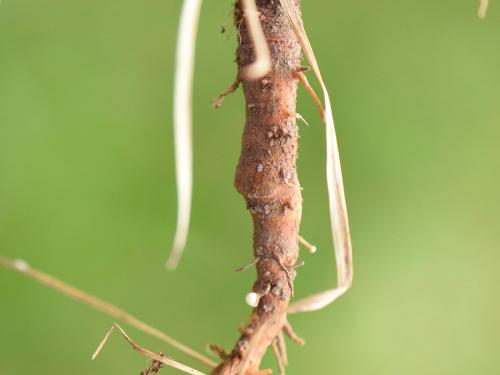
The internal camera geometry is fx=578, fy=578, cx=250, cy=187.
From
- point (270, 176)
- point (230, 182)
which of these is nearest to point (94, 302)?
point (270, 176)

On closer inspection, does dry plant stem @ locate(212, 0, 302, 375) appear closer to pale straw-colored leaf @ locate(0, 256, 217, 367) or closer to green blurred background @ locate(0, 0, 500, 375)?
pale straw-colored leaf @ locate(0, 256, 217, 367)

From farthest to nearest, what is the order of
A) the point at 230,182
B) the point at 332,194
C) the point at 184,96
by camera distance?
the point at 230,182 < the point at 332,194 < the point at 184,96

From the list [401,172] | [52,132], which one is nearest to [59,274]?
[52,132]

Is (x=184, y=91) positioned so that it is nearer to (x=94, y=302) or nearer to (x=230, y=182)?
(x=94, y=302)

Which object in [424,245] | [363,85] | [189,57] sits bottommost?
[189,57]

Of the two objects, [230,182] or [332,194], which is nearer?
[332,194]

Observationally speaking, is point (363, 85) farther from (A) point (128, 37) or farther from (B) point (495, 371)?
(B) point (495, 371)

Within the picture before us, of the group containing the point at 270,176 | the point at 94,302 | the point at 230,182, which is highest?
the point at 230,182

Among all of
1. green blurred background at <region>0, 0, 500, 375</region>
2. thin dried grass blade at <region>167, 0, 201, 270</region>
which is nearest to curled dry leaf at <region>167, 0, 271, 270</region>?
thin dried grass blade at <region>167, 0, 201, 270</region>
